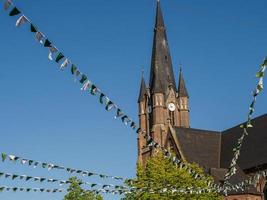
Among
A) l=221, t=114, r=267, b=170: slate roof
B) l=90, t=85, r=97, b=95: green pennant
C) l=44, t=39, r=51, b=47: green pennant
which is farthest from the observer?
l=221, t=114, r=267, b=170: slate roof

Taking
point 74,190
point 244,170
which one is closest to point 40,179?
point 244,170

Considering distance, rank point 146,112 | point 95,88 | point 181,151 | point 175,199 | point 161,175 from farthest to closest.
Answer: point 146,112 → point 181,151 → point 161,175 → point 175,199 → point 95,88

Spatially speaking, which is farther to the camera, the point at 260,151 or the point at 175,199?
the point at 260,151

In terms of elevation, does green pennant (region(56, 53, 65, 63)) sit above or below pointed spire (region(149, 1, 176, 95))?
below

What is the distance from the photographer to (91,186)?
38.5 feet

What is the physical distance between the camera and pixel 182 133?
157ft

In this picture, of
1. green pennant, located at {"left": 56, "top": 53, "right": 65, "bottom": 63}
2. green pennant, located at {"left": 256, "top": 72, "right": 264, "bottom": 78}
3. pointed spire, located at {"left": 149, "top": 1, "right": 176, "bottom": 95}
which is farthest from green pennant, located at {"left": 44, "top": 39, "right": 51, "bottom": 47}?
pointed spire, located at {"left": 149, "top": 1, "right": 176, "bottom": 95}

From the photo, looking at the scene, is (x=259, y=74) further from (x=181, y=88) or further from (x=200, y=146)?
(x=181, y=88)

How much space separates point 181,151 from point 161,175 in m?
9.62

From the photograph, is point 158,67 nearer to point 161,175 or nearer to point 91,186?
point 161,175

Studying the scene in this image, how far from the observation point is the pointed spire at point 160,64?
54.6 m

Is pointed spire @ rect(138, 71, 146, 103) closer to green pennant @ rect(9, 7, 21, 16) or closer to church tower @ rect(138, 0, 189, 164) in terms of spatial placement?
church tower @ rect(138, 0, 189, 164)

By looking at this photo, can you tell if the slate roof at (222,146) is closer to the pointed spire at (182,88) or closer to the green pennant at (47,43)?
the pointed spire at (182,88)

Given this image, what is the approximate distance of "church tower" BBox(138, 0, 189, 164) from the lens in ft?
170
